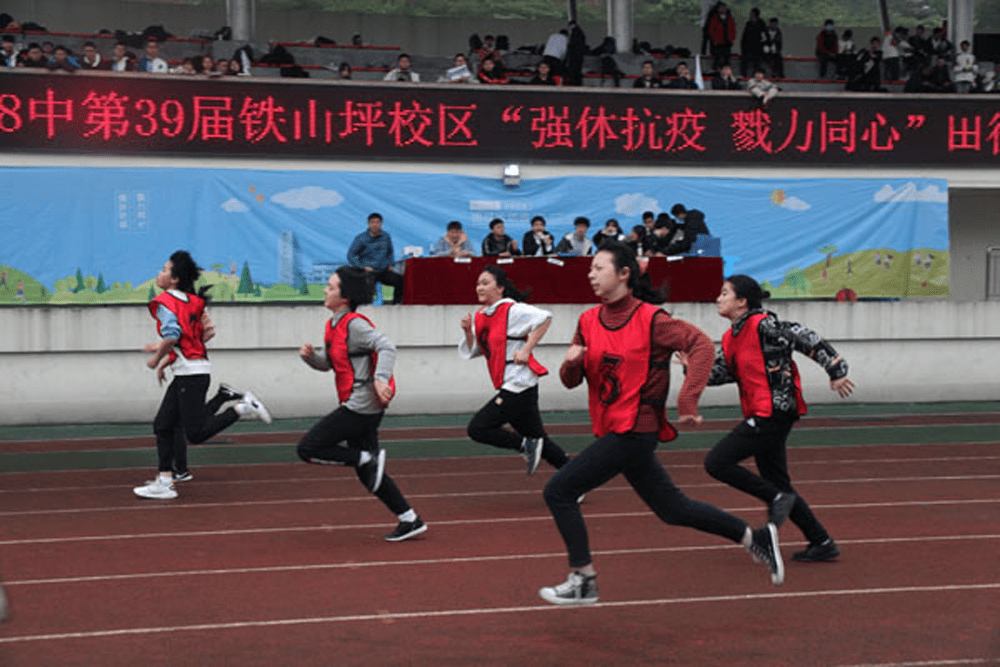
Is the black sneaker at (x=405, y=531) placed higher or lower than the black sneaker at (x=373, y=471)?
lower

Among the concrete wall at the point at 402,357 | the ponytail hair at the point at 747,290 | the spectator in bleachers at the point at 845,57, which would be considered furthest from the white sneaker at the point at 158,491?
the spectator in bleachers at the point at 845,57

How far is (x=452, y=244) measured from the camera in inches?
703

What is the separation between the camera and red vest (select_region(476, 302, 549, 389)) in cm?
1075

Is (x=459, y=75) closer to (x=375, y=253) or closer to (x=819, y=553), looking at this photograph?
(x=375, y=253)

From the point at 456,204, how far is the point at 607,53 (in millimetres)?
5685

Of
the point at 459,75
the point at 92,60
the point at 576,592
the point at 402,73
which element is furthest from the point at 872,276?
the point at 576,592

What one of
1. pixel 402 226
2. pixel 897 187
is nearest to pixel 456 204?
pixel 402 226

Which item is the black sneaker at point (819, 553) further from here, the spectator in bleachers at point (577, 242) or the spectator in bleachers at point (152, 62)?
the spectator in bleachers at point (152, 62)

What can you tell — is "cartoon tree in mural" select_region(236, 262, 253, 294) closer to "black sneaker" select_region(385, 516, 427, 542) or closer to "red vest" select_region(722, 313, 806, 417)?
"black sneaker" select_region(385, 516, 427, 542)

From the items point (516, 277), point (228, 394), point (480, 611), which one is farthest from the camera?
point (516, 277)

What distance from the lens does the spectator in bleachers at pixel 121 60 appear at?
19469mm

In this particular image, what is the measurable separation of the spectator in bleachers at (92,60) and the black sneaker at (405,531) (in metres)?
12.4

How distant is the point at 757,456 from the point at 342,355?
8.91ft

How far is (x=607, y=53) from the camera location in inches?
944
